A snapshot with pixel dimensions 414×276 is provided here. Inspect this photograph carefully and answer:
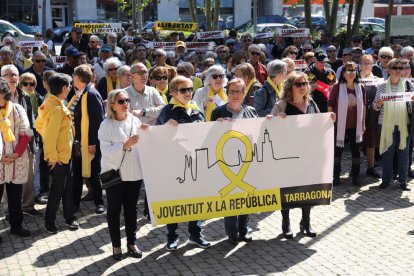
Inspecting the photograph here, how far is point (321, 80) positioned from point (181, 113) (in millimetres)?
4191

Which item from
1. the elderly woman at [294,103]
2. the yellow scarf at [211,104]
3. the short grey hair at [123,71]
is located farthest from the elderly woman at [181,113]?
the short grey hair at [123,71]

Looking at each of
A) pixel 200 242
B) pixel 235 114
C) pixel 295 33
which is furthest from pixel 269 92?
pixel 295 33

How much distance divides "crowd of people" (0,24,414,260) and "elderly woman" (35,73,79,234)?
0.4 inches

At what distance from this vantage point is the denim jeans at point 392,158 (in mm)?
10188

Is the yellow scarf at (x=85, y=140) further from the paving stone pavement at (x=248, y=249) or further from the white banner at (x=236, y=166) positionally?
the white banner at (x=236, y=166)

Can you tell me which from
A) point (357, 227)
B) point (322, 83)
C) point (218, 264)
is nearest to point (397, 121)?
point (322, 83)

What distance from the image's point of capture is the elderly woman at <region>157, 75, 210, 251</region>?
738cm

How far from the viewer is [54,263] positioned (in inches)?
285

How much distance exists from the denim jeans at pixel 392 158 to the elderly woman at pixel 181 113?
3.72 metres

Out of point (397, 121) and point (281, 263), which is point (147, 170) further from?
point (397, 121)

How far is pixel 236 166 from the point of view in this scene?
7.47 metres

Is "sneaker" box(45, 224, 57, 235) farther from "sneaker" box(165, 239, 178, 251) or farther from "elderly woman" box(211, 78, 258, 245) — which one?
"elderly woman" box(211, 78, 258, 245)

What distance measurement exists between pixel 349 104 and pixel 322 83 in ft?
2.60

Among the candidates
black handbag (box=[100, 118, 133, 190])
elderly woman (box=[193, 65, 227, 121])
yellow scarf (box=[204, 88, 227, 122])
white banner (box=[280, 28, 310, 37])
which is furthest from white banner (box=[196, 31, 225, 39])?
black handbag (box=[100, 118, 133, 190])
